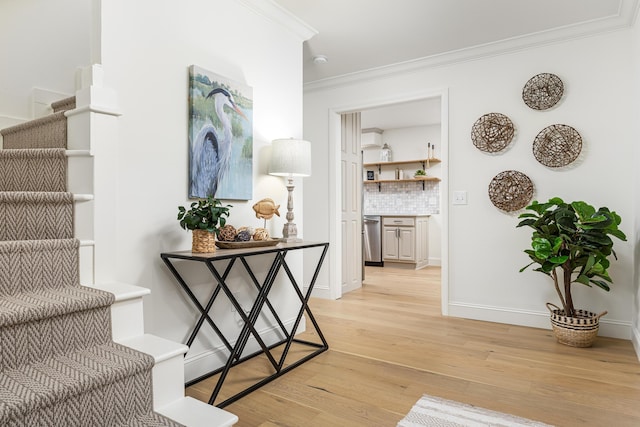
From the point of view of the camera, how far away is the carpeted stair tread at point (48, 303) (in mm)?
1262

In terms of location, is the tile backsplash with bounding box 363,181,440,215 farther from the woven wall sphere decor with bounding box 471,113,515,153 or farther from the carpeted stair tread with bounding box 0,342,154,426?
the carpeted stair tread with bounding box 0,342,154,426

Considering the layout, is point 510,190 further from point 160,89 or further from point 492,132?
point 160,89

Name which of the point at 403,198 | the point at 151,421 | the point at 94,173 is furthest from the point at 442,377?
the point at 403,198

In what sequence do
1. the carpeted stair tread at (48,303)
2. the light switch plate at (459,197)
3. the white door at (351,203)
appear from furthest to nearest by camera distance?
1. the white door at (351,203)
2. the light switch plate at (459,197)
3. the carpeted stair tread at (48,303)

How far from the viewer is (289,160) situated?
2.68 m

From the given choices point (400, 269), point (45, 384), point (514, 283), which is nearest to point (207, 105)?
point (45, 384)

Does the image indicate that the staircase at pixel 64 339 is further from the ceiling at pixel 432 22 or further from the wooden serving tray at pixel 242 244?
the ceiling at pixel 432 22

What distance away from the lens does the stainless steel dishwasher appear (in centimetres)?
705

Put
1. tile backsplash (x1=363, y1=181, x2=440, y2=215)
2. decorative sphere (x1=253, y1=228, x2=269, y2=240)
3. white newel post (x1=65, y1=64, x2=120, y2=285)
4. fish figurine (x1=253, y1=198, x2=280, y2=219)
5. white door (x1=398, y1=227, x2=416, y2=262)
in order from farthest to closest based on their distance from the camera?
tile backsplash (x1=363, y1=181, x2=440, y2=215) < white door (x1=398, y1=227, x2=416, y2=262) < fish figurine (x1=253, y1=198, x2=280, y2=219) < decorative sphere (x1=253, y1=228, x2=269, y2=240) < white newel post (x1=65, y1=64, x2=120, y2=285)

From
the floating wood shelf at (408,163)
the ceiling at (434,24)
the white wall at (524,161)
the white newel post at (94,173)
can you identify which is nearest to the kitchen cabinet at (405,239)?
the floating wood shelf at (408,163)

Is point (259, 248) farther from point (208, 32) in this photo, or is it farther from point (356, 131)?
point (356, 131)

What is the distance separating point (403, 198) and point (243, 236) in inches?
224

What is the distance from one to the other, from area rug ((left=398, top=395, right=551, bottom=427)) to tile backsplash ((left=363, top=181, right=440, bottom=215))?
566 cm

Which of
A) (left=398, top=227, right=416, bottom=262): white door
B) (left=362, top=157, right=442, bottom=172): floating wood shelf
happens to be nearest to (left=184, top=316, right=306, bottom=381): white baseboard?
(left=398, top=227, right=416, bottom=262): white door
